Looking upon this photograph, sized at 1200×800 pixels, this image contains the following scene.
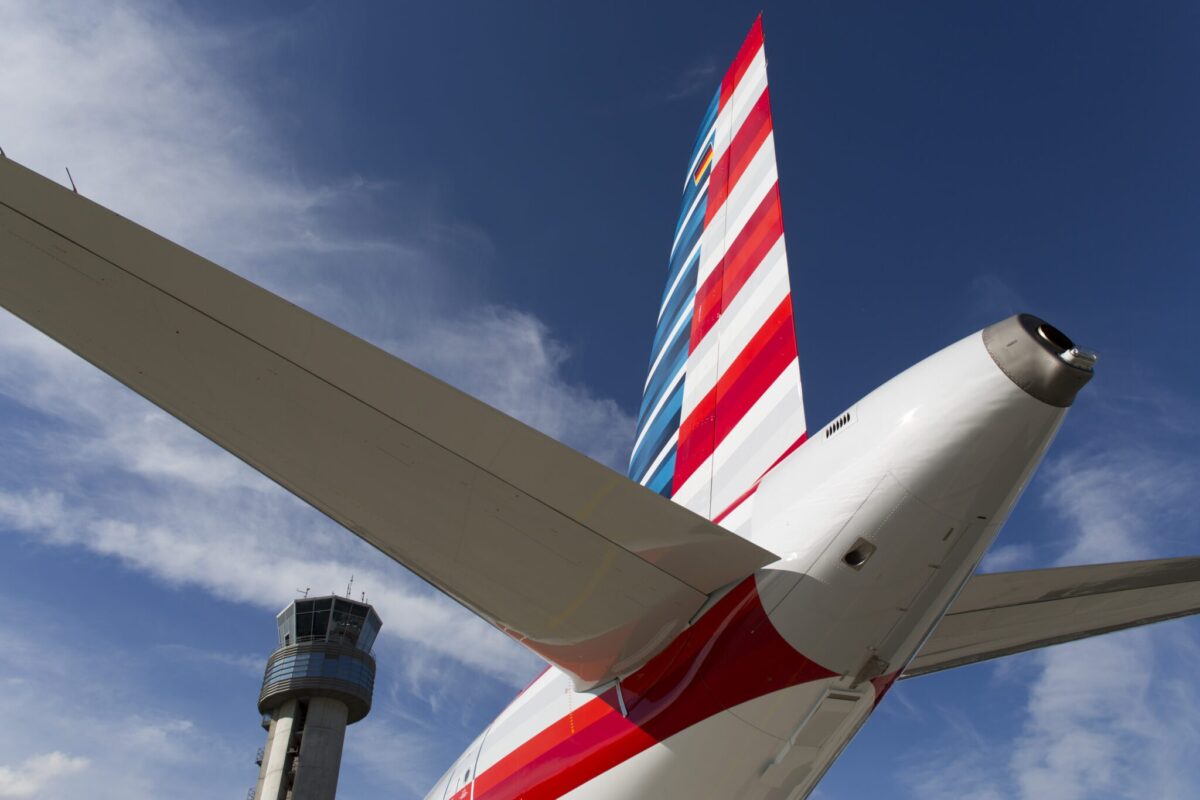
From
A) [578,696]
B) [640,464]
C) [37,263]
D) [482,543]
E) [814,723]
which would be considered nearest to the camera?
[37,263]

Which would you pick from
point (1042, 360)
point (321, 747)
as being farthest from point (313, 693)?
point (1042, 360)

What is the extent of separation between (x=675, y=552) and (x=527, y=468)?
87cm

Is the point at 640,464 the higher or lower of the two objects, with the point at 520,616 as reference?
higher

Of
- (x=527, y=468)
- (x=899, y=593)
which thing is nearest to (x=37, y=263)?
(x=527, y=468)

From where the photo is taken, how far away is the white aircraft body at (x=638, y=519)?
3.00 meters

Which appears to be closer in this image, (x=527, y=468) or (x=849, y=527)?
(x=527, y=468)

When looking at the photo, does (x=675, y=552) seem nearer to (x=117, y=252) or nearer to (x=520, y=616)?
(x=520, y=616)

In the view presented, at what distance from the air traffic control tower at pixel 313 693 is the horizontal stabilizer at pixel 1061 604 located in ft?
180

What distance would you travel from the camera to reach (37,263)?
2.85 meters

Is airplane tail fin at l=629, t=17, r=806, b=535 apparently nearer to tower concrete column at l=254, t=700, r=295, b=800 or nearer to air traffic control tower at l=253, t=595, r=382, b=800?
air traffic control tower at l=253, t=595, r=382, b=800

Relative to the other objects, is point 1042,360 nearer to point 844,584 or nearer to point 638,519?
point 844,584

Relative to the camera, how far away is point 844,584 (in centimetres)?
368

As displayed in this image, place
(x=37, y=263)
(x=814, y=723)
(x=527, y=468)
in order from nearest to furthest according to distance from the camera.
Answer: (x=37, y=263), (x=527, y=468), (x=814, y=723)

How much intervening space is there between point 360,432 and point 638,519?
3.86ft
